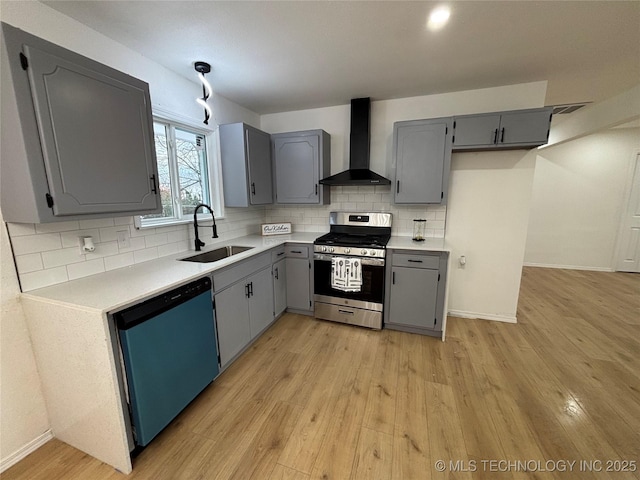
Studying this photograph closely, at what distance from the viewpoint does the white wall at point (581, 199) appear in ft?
14.8

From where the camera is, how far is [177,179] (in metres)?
2.42

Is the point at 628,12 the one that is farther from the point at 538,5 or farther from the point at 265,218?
the point at 265,218

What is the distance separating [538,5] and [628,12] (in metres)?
0.58

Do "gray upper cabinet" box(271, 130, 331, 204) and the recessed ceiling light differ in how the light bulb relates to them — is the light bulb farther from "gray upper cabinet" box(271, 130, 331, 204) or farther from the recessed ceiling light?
the recessed ceiling light

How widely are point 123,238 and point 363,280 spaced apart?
2170 mm

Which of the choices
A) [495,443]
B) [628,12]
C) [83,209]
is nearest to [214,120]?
[83,209]

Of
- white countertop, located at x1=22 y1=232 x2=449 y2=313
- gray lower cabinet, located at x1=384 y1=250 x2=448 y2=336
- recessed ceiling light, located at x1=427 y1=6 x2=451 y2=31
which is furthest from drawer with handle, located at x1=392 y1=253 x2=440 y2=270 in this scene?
recessed ceiling light, located at x1=427 y1=6 x2=451 y2=31

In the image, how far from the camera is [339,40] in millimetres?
1845

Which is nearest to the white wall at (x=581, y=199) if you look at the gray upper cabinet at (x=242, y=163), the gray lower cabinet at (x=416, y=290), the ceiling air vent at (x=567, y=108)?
the ceiling air vent at (x=567, y=108)

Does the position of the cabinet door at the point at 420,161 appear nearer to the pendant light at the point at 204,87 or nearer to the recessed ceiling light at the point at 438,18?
the recessed ceiling light at the point at 438,18

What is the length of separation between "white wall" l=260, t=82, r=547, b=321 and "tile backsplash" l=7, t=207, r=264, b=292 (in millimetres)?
2244

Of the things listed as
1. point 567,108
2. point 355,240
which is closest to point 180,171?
point 355,240

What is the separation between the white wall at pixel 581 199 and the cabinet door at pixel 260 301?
5.35 meters

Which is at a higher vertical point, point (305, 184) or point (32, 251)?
point (305, 184)
